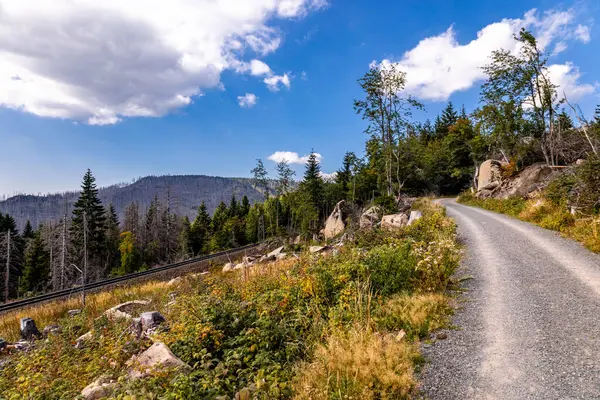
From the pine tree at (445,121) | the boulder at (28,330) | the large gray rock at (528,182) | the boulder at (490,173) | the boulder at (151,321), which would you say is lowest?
the boulder at (28,330)

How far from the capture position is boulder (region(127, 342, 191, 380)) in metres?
4.22

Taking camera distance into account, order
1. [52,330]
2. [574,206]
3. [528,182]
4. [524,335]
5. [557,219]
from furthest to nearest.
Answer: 1. [528,182]
2. [557,219]
3. [574,206]
4. [52,330]
5. [524,335]

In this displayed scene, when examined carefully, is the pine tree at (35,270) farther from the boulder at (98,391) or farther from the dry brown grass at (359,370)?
the dry brown grass at (359,370)

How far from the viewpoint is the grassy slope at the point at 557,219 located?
30.6 ft

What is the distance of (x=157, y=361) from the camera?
437cm

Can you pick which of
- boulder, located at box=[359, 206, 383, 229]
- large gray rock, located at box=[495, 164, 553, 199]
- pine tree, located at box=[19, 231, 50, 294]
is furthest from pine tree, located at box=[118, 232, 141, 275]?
large gray rock, located at box=[495, 164, 553, 199]

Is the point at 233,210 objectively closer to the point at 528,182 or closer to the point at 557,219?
the point at 528,182

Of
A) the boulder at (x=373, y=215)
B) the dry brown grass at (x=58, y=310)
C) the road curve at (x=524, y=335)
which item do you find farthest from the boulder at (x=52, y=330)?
the boulder at (x=373, y=215)

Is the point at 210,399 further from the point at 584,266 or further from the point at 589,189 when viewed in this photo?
the point at 589,189

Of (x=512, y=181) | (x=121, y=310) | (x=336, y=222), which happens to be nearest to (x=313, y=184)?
(x=336, y=222)

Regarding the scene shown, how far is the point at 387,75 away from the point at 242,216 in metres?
57.1

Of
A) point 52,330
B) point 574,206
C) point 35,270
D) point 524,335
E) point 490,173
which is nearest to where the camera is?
point 524,335

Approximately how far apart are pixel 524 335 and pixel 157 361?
5750 millimetres

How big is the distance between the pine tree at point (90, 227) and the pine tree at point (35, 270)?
5.15 meters
